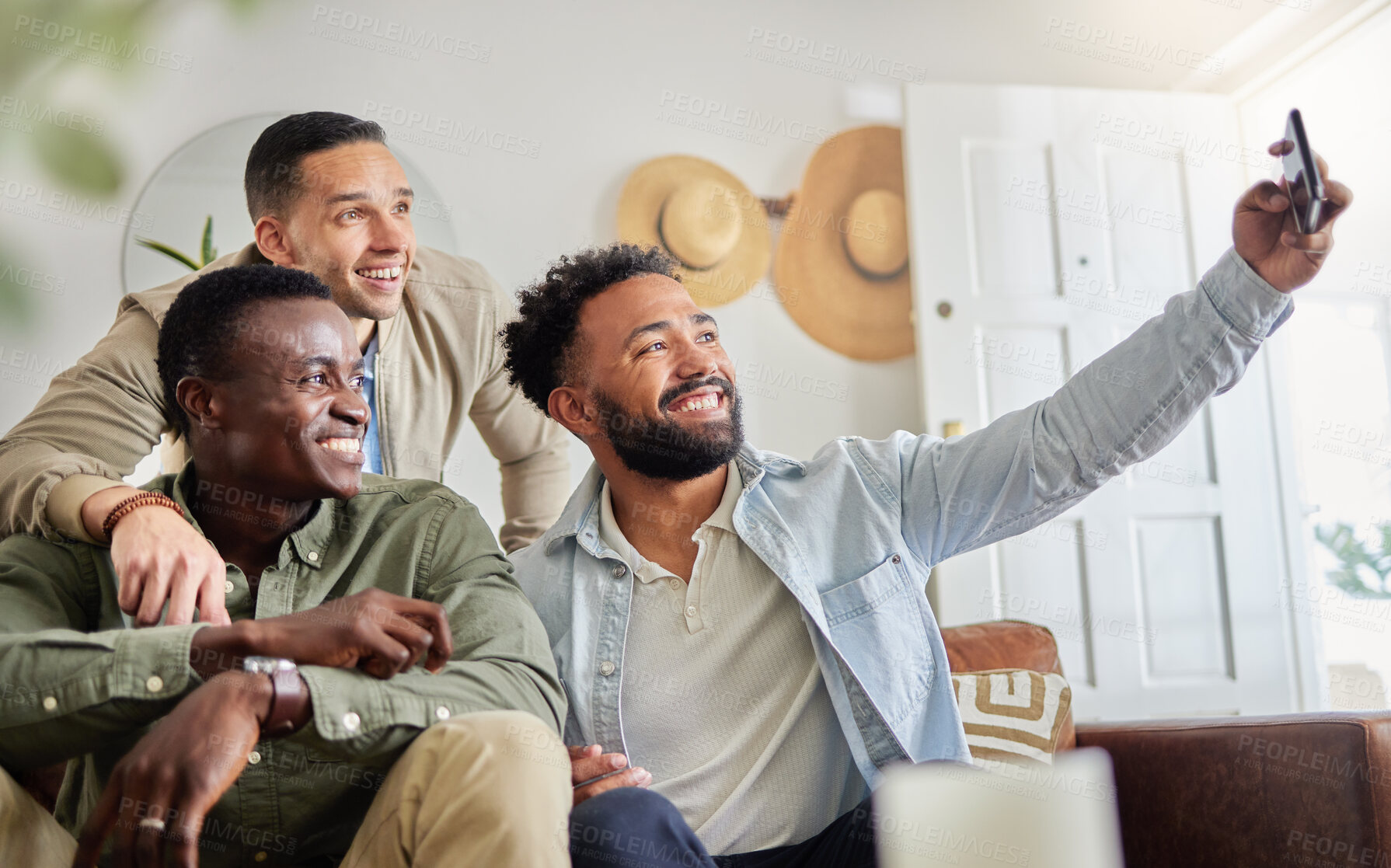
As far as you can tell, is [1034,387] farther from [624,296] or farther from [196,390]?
[196,390]

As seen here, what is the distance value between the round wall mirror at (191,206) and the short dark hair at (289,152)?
1.11 meters

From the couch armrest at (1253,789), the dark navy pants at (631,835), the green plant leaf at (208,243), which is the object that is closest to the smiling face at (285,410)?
the dark navy pants at (631,835)

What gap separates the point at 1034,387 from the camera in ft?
11.3

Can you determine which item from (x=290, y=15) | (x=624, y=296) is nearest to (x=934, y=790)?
(x=624, y=296)

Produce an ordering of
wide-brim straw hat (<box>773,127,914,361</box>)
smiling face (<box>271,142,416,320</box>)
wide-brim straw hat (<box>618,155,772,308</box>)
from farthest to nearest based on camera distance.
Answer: wide-brim straw hat (<box>773,127,914,361</box>)
wide-brim straw hat (<box>618,155,772,308</box>)
smiling face (<box>271,142,416,320</box>)

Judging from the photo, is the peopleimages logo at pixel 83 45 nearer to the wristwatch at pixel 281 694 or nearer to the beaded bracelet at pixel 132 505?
the beaded bracelet at pixel 132 505

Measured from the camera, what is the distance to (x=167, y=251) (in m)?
3.02

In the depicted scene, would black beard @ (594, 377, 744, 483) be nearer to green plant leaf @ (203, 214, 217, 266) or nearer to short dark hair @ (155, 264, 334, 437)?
short dark hair @ (155, 264, 334, 437)

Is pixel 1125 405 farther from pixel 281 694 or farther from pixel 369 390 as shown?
pixel 369 390

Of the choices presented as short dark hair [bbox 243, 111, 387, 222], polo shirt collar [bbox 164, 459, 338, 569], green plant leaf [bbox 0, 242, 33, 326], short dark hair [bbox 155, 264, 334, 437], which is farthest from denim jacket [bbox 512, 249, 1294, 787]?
green plant leaf [bbox 0, 242, 33, 326]

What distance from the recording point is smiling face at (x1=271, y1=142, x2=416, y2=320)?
1.90 metres

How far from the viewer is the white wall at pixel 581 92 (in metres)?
3.05

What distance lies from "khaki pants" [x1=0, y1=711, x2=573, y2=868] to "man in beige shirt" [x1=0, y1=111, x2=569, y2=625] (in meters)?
0.23

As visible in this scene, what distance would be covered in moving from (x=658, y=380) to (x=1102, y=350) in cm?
228
